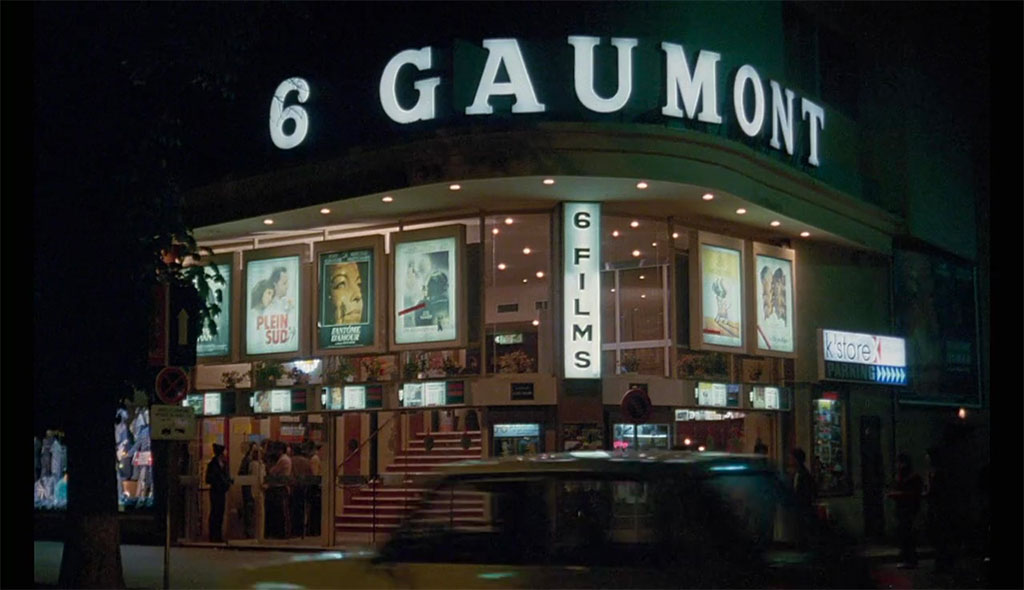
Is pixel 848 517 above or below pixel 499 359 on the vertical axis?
below

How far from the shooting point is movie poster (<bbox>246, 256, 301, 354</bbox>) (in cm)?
2492

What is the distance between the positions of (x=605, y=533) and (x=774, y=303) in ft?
60.8

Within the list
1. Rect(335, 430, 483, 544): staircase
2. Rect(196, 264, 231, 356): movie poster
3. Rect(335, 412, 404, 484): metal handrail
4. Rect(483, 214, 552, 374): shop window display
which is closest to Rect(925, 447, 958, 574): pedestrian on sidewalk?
Rect(483, 214, 552, 374): shop window display

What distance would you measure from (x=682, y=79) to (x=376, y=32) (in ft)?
18.5

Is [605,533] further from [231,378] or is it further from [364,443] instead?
[231,378]

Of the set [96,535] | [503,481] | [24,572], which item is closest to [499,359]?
[96,535]

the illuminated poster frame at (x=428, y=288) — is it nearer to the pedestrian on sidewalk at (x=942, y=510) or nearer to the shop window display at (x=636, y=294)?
the shop window display at (x=636, y=294)

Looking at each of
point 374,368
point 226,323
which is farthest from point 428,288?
point 226,323

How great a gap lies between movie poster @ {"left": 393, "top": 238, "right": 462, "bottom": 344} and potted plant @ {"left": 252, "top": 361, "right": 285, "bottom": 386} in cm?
360

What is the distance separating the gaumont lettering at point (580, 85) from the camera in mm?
20969

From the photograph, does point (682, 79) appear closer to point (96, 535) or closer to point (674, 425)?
point (674, 425)

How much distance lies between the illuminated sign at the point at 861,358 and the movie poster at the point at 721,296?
3.21 meters

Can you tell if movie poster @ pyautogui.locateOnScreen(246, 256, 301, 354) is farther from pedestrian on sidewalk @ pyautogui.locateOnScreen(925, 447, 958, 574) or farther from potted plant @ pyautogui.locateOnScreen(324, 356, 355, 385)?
pedestrian on sidewalk @ pyautogui.locateOnScreen(925, 447, 958, 574)

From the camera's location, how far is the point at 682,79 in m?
21.5
